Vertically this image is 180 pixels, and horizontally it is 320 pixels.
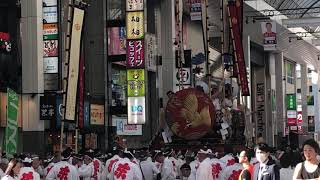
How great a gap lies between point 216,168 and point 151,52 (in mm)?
16401

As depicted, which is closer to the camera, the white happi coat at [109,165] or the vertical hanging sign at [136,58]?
the white happi coat at [109,165]

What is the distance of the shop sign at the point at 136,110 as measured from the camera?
81.7 ft

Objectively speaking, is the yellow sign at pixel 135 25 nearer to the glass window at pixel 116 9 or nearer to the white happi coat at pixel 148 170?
the glass window at pixel 116 9

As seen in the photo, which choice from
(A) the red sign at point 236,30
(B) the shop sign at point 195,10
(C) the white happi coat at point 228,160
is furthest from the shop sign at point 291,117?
(C) the white happi coat at point 228,160

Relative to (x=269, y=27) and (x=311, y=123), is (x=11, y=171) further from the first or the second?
(x=311, y=123)

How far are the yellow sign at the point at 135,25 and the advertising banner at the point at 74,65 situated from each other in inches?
337

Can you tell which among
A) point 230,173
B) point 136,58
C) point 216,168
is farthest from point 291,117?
point 216,168

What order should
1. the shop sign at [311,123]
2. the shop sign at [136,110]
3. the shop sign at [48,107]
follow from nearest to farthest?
the shop sign at [48,107] → the shop sign at [136,110] → the shop sign at [311,123]

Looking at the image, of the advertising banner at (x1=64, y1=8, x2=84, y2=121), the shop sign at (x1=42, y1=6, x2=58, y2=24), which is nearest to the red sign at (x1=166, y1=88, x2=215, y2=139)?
the shop sign at (x1=42, y1=6, x2=58, y2=24)

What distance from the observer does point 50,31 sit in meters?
23.5

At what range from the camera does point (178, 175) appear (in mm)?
17922

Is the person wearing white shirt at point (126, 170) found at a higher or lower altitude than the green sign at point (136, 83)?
lower

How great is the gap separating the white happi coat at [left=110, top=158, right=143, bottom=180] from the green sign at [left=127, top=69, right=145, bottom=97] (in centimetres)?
1080

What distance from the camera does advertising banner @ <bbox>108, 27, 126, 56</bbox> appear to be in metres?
29.4
